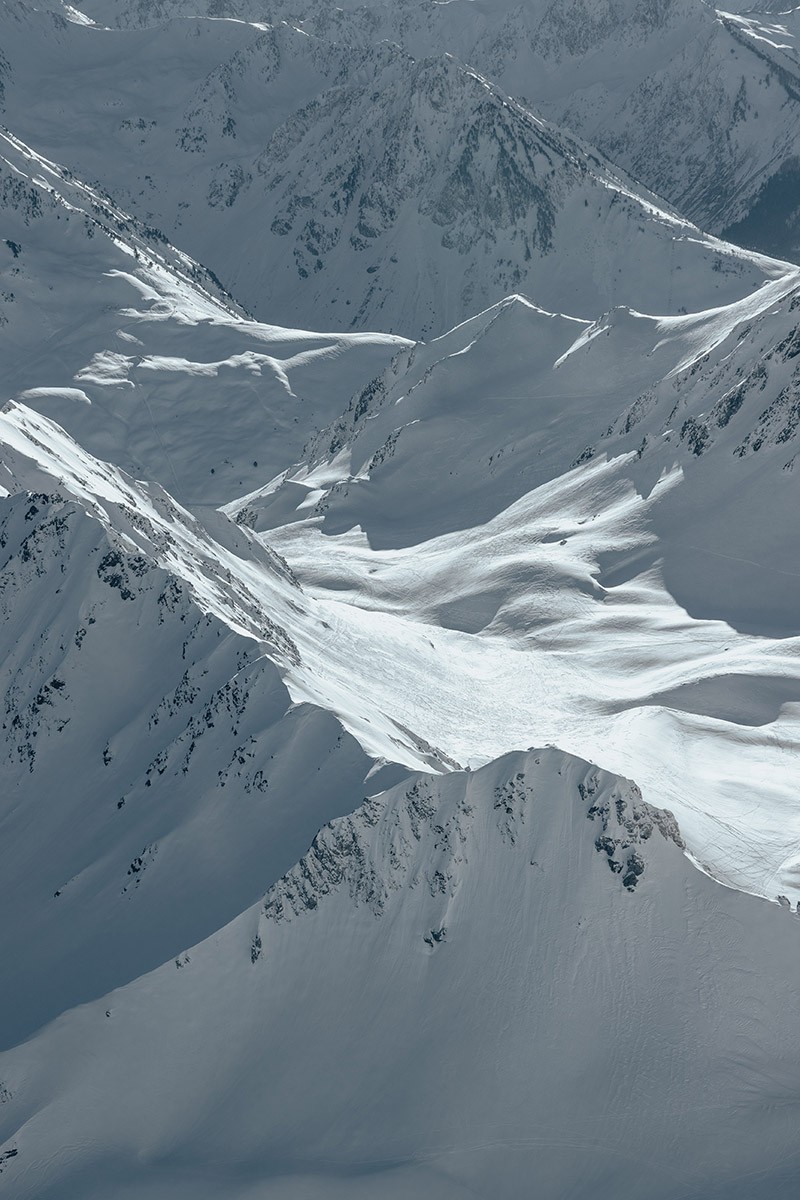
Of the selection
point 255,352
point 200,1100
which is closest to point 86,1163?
point 200,1100

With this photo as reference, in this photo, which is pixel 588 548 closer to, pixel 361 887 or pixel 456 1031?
pixel 361 887

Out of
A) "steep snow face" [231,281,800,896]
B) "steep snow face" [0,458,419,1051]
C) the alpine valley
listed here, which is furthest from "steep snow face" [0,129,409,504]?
"steep snow face" [0,458,419,1051]

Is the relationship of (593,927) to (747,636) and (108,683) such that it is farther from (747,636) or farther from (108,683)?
(747,636)

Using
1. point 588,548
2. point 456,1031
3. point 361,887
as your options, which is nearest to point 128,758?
point 361,887

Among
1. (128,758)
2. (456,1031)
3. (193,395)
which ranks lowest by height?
(193,395)

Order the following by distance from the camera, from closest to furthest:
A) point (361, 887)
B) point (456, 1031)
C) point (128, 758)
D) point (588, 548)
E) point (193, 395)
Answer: point (456, 1031), point (361, 887), point (128, 758), point (588, 548), point (193, 395)

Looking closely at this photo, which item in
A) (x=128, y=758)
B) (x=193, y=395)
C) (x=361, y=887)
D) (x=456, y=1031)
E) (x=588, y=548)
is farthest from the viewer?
(x=193, y=395)

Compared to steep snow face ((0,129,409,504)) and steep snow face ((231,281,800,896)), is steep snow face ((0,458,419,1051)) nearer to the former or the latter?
steep snow face ((231,281,800,896))
